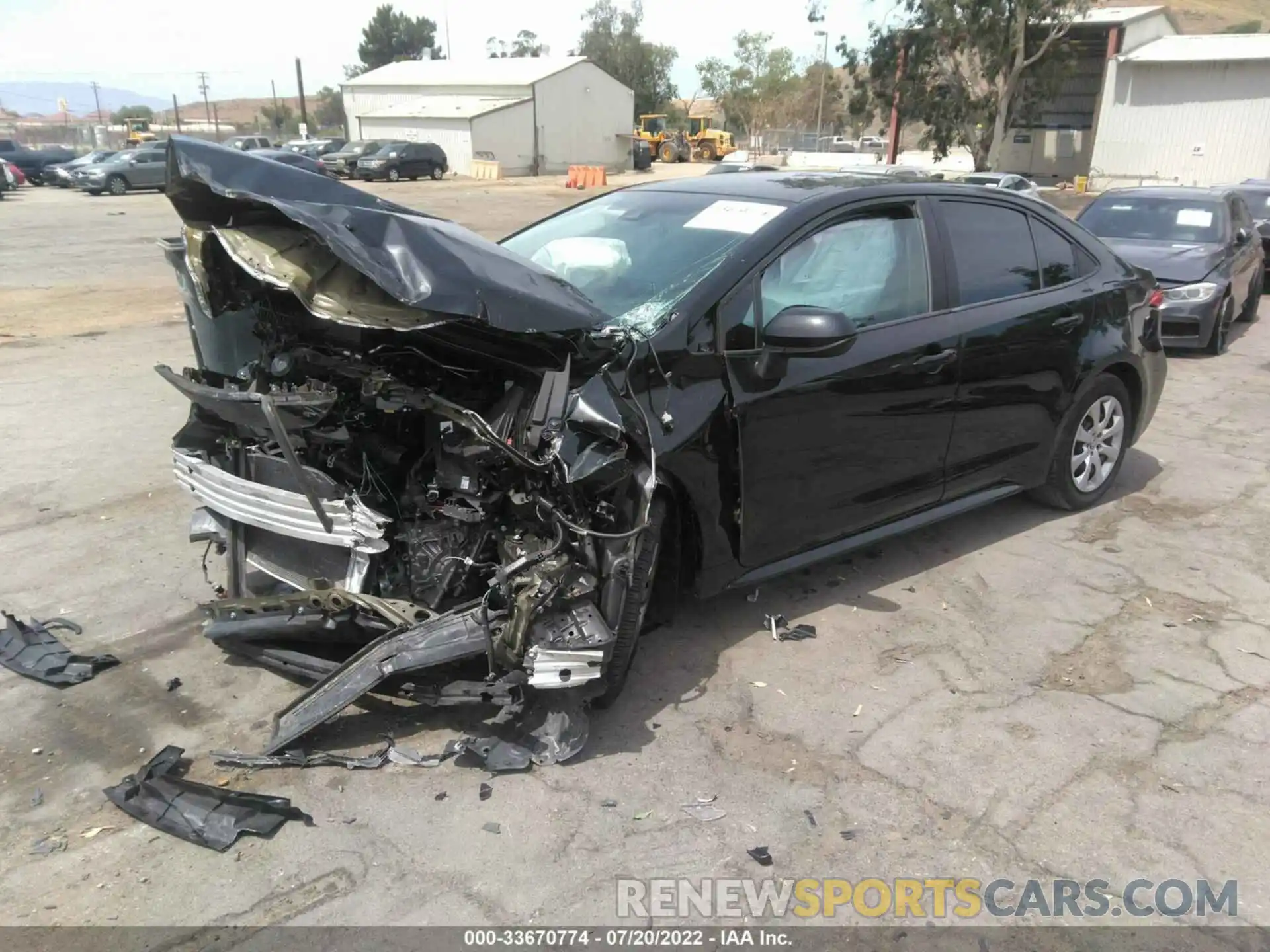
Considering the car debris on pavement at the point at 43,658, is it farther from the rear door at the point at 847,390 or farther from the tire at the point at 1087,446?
the tire at the point at 1087,446

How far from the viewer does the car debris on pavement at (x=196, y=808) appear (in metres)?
2.76

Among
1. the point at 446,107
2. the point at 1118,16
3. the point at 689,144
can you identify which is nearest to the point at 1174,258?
the point at 1118,16

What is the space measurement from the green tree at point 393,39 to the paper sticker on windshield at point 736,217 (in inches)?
3967

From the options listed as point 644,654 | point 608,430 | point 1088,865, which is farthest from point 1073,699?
point 608,430

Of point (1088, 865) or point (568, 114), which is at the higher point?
point (568, 114)

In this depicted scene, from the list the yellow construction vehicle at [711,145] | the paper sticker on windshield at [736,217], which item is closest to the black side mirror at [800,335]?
the paper sticker on windshield at [736,217]

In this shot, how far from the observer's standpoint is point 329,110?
104 m

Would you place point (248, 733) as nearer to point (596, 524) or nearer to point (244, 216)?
point (596, 524)

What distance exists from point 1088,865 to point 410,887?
6.51 ft

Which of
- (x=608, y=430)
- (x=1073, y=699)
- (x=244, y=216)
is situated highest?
(x=244, y=216)

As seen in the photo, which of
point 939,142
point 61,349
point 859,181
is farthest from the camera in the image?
point 939,142

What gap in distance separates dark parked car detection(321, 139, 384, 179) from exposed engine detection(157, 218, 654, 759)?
124 ft

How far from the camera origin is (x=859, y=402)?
3.93 metres

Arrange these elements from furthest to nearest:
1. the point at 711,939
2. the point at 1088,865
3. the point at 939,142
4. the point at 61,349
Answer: the point at 939,142, the point at 61,349, the point at 1088,865, the point at 711,939
